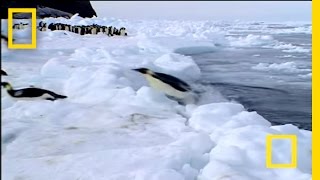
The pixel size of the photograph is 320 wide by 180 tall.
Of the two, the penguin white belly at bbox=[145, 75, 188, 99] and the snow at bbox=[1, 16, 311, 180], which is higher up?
the penguin white belly at bbox=[145, 75, 188, 99]

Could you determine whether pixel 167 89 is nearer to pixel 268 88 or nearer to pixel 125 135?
pixel 125 135

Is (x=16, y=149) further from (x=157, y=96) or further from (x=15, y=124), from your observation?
(x=157, y=96)

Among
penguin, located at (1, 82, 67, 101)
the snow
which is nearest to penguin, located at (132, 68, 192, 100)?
the snow

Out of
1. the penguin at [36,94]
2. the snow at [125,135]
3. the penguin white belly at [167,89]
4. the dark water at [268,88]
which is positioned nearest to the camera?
the snow at [125,135]

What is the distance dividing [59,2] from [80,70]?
29135 mm

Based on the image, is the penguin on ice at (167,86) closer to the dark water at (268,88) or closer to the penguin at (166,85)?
the penguin at (166,85)

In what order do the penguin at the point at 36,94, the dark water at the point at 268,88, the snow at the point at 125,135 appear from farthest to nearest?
1. the dark water at the point at 268,88
2. the penguin at the point at 36,94
3. the snow at the point at 125,135

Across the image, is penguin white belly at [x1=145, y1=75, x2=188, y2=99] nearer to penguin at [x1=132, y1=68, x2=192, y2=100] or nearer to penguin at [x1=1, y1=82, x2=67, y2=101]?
penguin at [x1=132, y1=68, x2=192, y2=100]

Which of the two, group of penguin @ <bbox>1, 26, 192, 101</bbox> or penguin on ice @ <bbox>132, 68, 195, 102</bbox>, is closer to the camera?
group of penguin @ <bbox>1, 26, 192, 101</bbox>

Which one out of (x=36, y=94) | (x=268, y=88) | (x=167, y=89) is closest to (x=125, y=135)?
(x=36, y=94)

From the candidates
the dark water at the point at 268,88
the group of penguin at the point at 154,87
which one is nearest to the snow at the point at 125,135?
the group of penguin at the point at 154,87

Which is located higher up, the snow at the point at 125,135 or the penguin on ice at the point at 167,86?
the penguin on ice at the point at 167,86

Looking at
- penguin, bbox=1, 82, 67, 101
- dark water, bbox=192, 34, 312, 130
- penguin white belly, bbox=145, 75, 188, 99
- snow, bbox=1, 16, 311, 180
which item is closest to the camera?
snow, bbox=1, 16, 311, 180

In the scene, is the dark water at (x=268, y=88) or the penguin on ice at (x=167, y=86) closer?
the dark water at (x=268, y=88)
